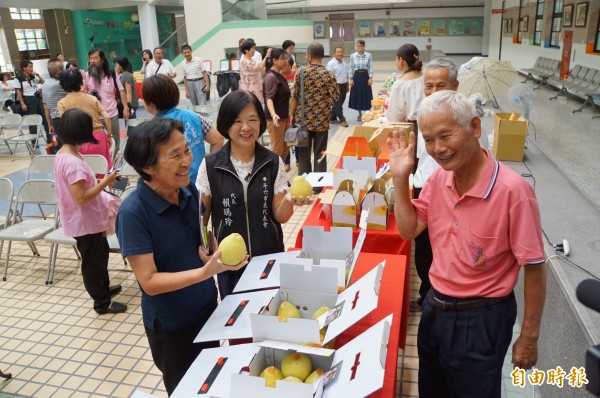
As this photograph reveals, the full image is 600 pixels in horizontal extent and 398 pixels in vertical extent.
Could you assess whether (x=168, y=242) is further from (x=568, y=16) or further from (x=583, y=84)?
(x=568, y=16)

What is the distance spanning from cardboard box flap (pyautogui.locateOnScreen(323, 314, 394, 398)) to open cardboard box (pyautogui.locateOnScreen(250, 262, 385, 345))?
71 millimetres

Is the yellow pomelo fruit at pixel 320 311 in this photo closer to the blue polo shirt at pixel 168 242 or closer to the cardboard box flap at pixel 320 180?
the blue polo shirt at pixel 168 242

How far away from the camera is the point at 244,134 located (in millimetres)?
2262

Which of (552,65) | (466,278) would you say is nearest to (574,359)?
(466,278)

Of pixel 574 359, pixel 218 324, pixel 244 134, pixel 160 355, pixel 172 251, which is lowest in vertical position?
pixel 574 359

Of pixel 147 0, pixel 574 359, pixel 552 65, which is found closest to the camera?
pixel 574 359

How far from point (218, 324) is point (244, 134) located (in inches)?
38.5

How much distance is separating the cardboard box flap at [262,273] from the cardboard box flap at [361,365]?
0.57m

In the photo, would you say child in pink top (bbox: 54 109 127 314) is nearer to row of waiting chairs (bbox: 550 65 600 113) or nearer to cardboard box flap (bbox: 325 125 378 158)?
cardboard box flap (bbox: 325 125 378 158)

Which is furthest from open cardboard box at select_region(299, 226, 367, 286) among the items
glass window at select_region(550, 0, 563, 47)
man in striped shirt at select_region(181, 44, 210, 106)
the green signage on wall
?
the green signage on wall

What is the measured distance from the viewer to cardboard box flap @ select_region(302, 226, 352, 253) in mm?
2135

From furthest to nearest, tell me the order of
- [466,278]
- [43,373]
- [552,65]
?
[552,65], [43,373], [466,278]

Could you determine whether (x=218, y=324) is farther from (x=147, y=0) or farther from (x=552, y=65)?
(x=147, y=0)

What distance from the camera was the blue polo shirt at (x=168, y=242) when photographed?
5.38ft
